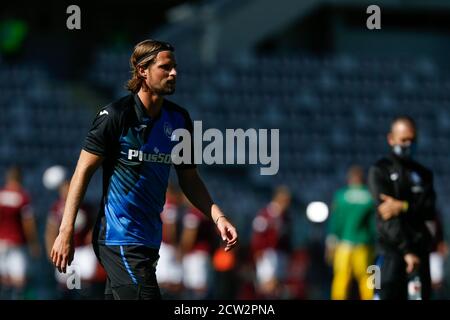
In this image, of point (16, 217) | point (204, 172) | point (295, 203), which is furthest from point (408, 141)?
point (204, 172)

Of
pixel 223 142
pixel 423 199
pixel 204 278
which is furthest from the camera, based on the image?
pixel 223 142

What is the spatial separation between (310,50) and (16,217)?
13840mm

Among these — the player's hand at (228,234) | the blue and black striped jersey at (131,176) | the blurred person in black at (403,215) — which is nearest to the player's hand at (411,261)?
the blurred person in black at (403,215)

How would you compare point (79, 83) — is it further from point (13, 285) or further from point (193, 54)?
point (13, 285)

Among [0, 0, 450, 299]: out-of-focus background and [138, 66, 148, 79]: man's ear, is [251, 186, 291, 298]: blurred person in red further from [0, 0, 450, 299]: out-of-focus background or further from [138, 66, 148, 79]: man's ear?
[138, 66, 148, 79]: man's ear

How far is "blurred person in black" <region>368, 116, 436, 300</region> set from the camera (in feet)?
31.1

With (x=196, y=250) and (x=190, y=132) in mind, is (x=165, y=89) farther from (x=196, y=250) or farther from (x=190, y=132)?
(x=196, y=250)

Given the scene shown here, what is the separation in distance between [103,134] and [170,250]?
11748 millimetres

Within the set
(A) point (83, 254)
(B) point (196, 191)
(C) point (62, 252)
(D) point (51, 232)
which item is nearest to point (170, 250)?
(A) point (83, 254)

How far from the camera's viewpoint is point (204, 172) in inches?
928

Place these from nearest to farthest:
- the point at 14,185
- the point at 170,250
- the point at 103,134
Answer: the point at 103,134 < the point at 14,185 < the point at 170,250

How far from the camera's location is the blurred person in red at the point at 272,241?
60.7 ft

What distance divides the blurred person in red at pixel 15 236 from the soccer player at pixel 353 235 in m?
4.71

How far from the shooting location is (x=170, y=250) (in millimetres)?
18344
